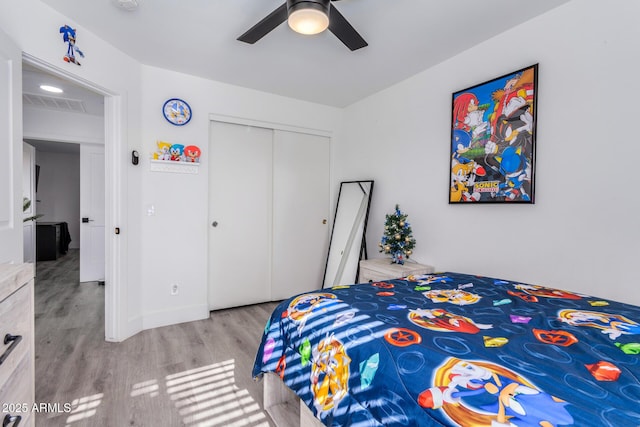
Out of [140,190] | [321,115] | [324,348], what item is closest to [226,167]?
[140,190]

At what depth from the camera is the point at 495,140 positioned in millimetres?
2205

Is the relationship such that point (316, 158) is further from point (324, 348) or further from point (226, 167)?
point (324, 348)

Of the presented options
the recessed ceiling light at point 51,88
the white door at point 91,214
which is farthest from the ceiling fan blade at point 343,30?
the white door at point 91,214

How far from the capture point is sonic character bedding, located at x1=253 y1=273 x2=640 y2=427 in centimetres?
76

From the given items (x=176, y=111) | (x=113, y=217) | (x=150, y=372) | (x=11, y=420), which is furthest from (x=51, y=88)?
(x=11, y=420)

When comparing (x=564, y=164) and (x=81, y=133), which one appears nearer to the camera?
(x=564, y=164)

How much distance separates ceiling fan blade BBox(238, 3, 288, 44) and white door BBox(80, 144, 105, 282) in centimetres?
400

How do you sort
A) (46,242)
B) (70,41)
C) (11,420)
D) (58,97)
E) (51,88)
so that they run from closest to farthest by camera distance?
(11,420)
(70,41)
(51,88)
(58,97)
(46,242)

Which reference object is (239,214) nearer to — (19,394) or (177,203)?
(177,203)

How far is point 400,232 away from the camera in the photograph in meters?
2.81

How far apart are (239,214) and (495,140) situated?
2617mm

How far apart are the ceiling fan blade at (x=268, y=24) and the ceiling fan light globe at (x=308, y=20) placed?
0.08 metres

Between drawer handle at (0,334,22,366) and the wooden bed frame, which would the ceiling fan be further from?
the wooden bed frame

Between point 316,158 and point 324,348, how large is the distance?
296 cm
